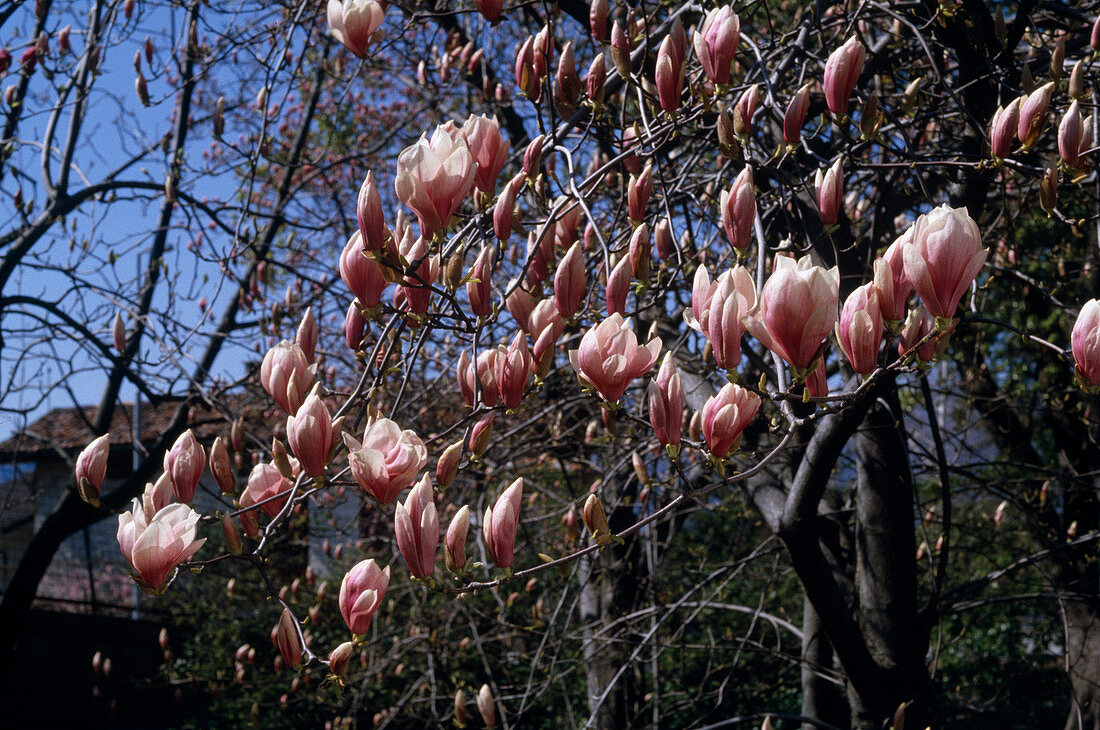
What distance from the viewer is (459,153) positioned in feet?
3.18

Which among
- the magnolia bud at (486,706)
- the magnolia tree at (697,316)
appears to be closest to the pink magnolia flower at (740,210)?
the magnolia tree at (697,316)

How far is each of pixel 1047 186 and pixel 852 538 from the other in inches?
64.9

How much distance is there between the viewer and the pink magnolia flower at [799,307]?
A: 2.64ft

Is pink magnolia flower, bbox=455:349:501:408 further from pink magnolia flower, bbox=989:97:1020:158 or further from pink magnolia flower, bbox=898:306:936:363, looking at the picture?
pink magnolia flower, bbox=989:97:1020:158

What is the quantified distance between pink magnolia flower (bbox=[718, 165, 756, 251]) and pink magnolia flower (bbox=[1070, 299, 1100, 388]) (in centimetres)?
42

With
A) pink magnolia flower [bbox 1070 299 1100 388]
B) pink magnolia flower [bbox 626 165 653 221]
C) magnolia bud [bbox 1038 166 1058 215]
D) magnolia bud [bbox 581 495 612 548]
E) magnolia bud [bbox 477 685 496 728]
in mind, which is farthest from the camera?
magnolia bud [bbox 477 685 496 728]

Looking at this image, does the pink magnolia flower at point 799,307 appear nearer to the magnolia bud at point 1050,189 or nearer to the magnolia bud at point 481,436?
the magnolia bud at point 481,436

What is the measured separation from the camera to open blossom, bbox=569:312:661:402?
97 centimetres

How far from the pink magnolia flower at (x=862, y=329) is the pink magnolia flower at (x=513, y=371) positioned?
42 centimetres

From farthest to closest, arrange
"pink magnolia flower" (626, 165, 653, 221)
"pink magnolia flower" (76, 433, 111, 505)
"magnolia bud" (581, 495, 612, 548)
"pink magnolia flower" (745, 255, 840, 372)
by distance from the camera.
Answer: "pink magnolia flower" (626, 165, 653, 221) → "pink magnolia flower" (76, 433, 111, 505) → "magnolia bud" (581, 495, 612, 548) → "pink magnolia flower" (745, 255, 840, 372)

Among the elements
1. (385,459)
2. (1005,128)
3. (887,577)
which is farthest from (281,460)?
(887,577)

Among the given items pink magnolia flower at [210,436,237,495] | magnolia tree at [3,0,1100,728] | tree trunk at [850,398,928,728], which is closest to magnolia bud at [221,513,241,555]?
magnolia tree at [3,0,1100,728]

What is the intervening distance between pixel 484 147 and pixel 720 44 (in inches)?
16.0

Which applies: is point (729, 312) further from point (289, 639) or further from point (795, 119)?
point (289, 639)
